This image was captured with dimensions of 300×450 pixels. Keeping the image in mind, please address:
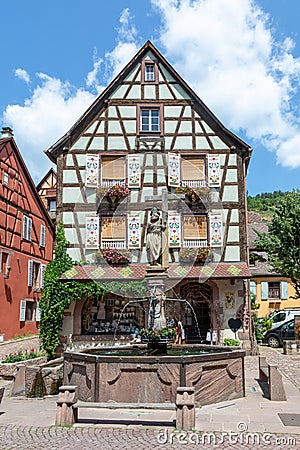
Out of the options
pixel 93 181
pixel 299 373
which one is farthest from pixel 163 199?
pixel 299 373

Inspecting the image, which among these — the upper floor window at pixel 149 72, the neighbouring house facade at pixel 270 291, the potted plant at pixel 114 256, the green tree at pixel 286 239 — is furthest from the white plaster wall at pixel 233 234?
the neighbouring house facade at pixel 270 291

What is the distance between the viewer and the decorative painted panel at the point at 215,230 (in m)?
20.5

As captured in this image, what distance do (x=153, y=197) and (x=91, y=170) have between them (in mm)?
2866

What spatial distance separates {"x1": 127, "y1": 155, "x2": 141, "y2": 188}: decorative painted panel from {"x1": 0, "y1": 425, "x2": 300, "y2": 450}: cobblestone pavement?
14.0 metres

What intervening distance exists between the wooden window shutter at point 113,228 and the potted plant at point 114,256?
2.15ft

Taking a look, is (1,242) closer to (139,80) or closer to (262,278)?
Answer: (139,80)

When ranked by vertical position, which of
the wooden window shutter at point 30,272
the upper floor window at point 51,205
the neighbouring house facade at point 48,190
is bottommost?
the wooden window shutter at point 30,272

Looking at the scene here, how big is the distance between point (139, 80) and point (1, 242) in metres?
9.24

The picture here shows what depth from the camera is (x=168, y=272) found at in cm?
1977

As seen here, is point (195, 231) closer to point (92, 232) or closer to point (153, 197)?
point (153, 197)

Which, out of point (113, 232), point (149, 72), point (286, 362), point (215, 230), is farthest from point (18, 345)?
point (149, 72)

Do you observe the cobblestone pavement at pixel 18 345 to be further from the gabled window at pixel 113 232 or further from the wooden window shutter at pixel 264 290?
the wooden window shutter at pixel 264 290

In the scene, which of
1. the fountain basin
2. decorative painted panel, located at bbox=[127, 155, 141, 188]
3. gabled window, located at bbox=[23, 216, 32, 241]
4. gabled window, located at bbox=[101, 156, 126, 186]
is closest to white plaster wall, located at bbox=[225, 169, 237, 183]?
decorative painted panel, located at bbox=[127, 155, 141, 188]

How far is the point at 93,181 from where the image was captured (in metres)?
21.1
